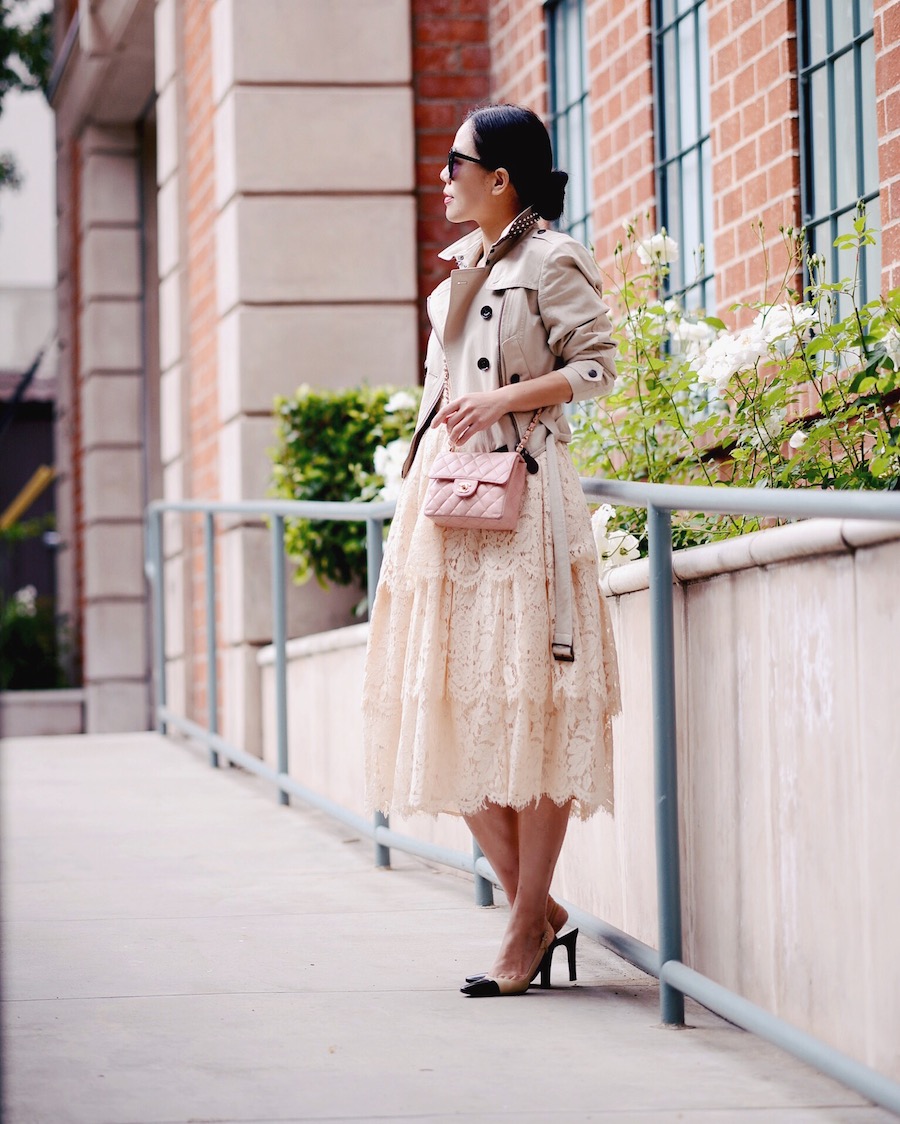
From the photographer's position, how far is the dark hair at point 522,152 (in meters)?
3.78

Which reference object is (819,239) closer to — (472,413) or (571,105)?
(472,413)

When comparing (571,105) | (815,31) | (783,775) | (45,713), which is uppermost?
(571,105)

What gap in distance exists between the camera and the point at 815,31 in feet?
17.3

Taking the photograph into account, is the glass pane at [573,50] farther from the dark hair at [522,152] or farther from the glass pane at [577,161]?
the dark hair at [522,152]

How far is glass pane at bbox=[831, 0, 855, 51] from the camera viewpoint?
506 cm

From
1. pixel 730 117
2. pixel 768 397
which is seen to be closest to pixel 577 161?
pixel 730 117

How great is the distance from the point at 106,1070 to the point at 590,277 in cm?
183

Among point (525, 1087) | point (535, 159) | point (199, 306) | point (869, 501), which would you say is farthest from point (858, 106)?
point (199, 306)

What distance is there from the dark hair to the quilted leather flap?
56 centimetres

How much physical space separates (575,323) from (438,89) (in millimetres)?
4851

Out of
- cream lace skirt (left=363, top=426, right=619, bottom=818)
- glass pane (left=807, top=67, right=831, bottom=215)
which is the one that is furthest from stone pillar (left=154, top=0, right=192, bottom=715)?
cream lace skirt (left=363, top=426, right=619, bottom=818)

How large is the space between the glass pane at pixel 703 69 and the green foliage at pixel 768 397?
44.2 inches

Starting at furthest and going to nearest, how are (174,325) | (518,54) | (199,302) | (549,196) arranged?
(174,325) < (199,302) < (518,54) < (549,196)

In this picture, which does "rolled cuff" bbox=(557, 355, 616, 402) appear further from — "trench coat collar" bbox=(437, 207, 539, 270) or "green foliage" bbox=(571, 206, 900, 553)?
"green foliage" bbox=(571, 206, 900, 553)
